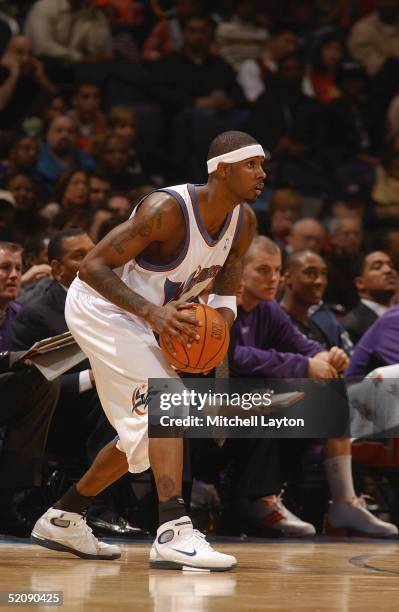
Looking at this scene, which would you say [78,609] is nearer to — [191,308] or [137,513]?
[191,308]

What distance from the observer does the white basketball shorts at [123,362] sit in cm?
448

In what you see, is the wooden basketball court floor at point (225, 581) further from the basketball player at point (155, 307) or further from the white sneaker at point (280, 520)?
the white sneaker at point (280, 520)

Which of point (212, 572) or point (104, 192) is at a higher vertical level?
point (104, 192)

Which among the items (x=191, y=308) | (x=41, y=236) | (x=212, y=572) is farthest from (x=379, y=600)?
(x=41, y=236)

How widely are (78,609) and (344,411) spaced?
2911 mm

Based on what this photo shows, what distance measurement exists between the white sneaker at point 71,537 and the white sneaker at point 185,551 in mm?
510

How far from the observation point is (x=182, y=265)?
4.64 m

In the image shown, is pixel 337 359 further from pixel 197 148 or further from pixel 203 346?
pixel 197 148

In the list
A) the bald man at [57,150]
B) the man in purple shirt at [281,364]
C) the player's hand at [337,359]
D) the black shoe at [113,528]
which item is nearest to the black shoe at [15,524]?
the black shoe at [113,528]

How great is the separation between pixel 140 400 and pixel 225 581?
0.78 m

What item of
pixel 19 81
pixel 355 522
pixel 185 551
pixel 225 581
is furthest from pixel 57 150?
pixel 225 581

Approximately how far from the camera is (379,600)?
3.70 metres

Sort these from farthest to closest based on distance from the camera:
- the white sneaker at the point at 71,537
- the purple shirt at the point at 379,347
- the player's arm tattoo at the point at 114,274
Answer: the purple shirt at the point at 379,347, the white sneaker at the point at 71,537, the player's arm tattoo at the point at 114,274

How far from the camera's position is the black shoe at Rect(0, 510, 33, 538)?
5660mm
